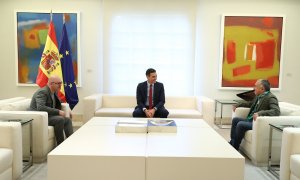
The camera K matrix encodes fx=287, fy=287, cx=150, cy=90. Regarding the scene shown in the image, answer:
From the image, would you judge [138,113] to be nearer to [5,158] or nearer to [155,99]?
[155,99]

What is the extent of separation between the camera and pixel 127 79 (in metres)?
6.53

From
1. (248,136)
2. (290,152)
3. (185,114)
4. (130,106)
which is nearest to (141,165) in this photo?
(290,152)

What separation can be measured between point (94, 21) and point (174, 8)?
1800mm

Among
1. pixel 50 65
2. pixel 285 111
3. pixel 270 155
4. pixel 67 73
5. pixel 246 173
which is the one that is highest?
pixel 50 65

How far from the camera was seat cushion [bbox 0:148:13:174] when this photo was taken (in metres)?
2.76

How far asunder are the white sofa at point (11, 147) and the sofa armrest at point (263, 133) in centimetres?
291

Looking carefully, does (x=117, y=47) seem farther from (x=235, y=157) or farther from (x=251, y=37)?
(x=235, y=157)

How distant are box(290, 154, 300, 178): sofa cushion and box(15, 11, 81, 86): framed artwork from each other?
4.69 metres

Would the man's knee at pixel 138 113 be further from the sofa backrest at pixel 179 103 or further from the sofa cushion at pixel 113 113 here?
the sofa backrest at pixel 179 103

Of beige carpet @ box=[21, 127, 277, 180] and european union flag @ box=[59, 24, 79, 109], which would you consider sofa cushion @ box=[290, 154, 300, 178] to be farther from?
european union flag @ box=[59, 24, 79, 109]

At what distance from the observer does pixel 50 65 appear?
5348 millimetres

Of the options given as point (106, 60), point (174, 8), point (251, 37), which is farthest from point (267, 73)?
point (106, 60)

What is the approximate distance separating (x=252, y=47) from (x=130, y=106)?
297 cm

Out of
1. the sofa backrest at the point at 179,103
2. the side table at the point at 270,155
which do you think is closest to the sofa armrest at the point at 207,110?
the sofa backrest at the point at 179,103
